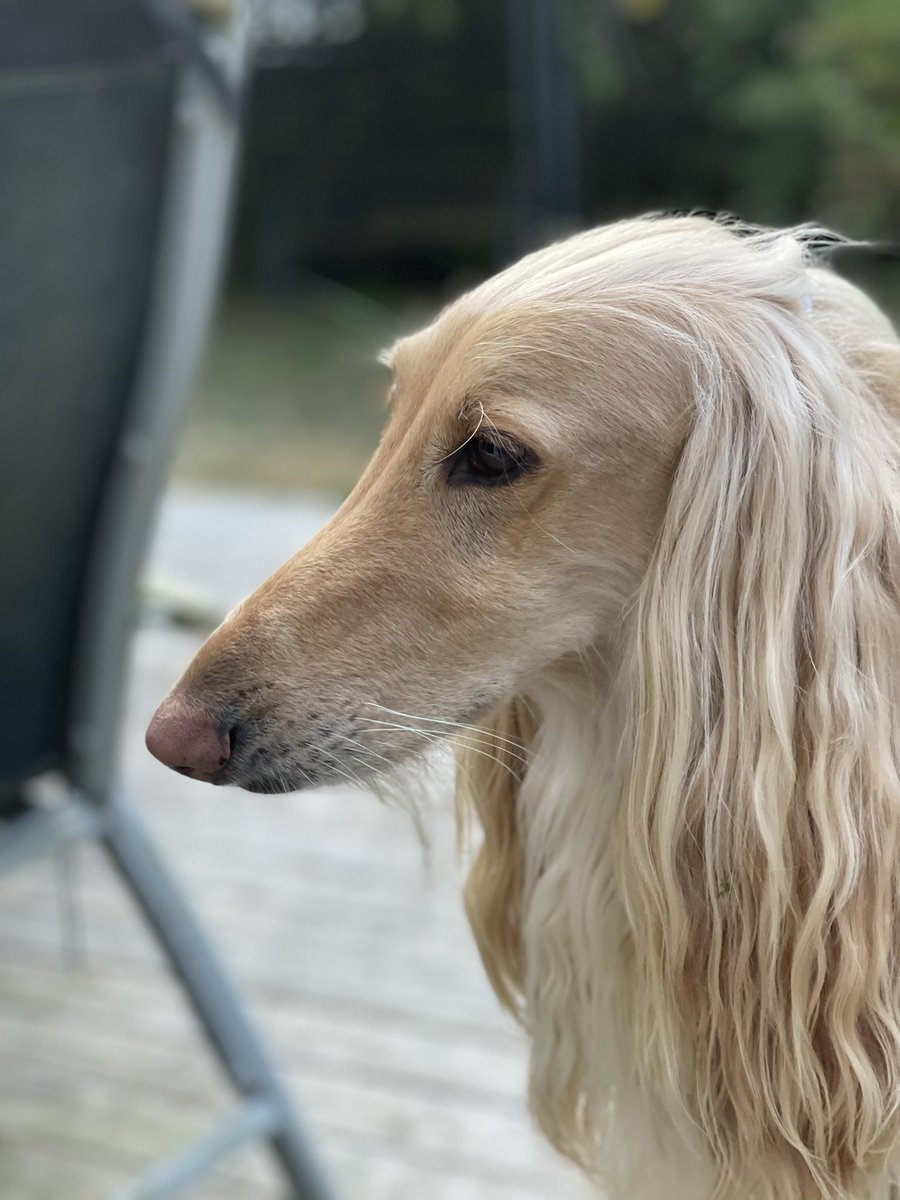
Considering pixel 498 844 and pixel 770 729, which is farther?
pixel 498 844

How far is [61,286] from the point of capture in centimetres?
149

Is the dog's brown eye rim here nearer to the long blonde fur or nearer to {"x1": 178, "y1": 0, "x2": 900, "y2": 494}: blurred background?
the long blonde fur

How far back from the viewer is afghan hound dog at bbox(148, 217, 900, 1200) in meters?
0.98

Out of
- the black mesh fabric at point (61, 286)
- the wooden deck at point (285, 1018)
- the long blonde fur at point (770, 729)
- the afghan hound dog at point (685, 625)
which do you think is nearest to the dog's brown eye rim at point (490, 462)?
the afghan hound dog at point (685, 625)

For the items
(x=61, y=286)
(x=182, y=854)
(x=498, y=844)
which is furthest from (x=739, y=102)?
(x=498, y=844)

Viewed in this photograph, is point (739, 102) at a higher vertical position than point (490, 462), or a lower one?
higher

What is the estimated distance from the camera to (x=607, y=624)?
3.53ft

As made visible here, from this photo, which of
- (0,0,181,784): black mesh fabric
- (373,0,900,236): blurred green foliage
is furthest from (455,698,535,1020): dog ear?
(373,0,900,236): blurred green foliage

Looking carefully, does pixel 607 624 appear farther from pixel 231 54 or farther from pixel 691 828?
pixel 231 54

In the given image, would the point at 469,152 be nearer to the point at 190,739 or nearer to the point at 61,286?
the point at 61,286

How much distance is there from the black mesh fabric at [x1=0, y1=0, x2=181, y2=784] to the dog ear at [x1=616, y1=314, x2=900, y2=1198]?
807 millimetres

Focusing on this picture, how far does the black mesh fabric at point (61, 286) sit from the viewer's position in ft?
4.65

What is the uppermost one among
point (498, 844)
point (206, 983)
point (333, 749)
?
point (333, 749)

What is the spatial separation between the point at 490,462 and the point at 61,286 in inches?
28.0
